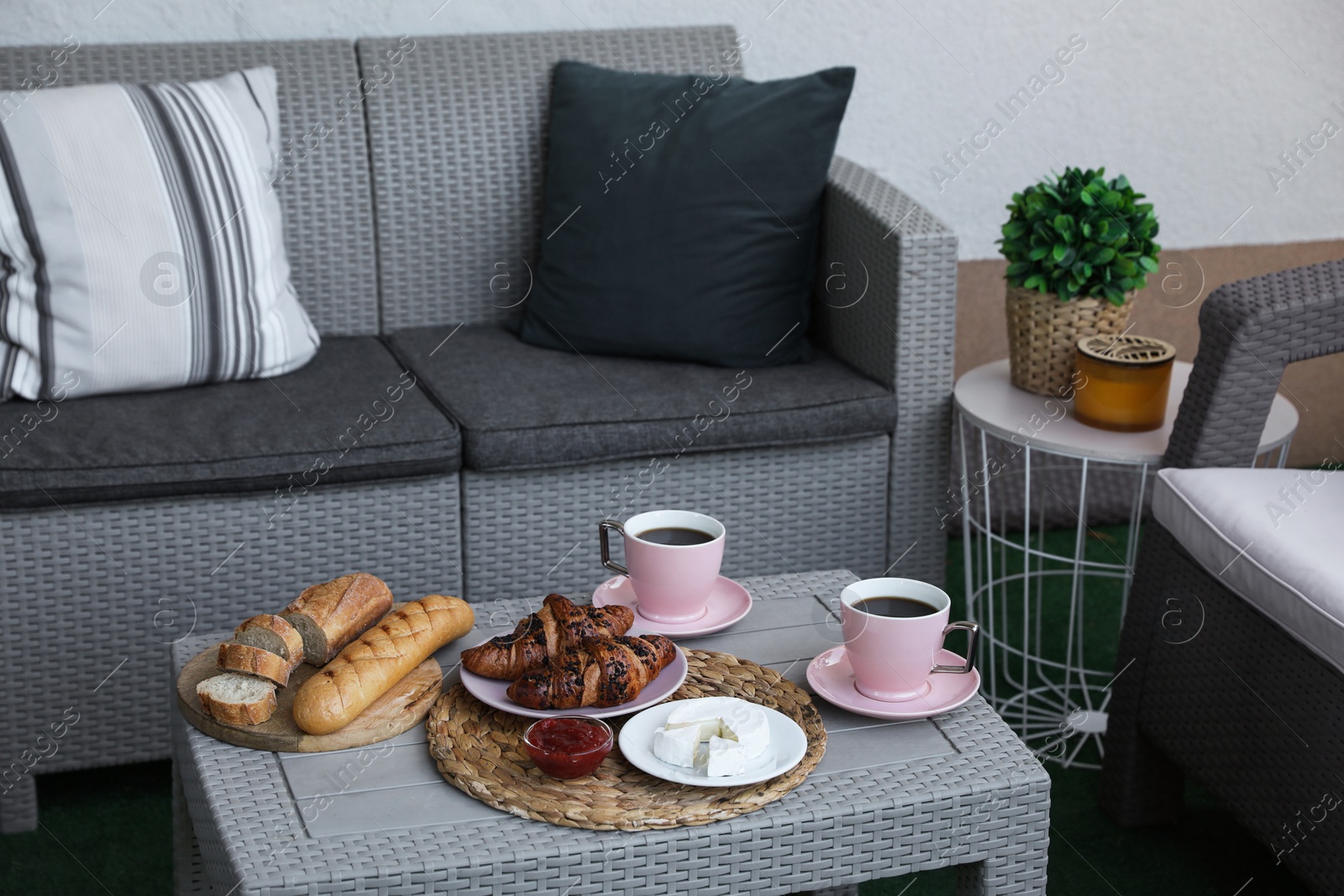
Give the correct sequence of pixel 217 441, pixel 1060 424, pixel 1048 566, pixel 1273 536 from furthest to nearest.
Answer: pixel 1048 566 → pixel 1060 424 → pixel 217 441 → pixel 1273 536

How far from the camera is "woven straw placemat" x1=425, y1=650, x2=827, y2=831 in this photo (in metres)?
1.01

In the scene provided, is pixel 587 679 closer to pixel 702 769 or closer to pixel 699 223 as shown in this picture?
pixel 702 769

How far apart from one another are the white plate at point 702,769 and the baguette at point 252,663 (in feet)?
0.97

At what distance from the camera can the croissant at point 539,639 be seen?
45.8 inches

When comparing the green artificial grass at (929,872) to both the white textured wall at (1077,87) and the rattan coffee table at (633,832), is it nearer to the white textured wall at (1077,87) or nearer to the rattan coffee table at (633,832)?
the rattan coffee table at (633,832)

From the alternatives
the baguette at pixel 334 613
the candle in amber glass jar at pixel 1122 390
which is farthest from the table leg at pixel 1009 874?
the candle in amber glass jar at pixel 1122 390

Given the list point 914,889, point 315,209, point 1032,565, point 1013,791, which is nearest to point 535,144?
point 315,209

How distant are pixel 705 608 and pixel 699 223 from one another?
0.90 metres

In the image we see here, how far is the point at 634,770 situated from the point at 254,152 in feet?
4.37

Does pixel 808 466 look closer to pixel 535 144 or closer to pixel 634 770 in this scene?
pixel 535 144

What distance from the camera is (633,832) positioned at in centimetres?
100

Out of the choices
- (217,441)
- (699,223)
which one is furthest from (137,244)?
(699,223)

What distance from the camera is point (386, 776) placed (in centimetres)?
107

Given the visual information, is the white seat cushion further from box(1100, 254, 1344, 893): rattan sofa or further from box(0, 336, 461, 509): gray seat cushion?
box(0, 336, 461, 509): gray seat cushion
